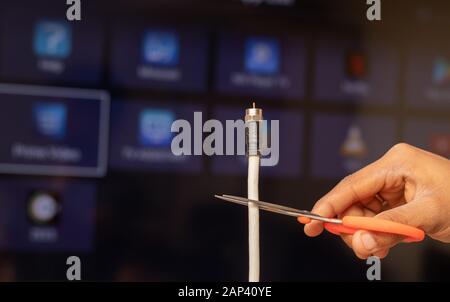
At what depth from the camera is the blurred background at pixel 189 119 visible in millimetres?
1138

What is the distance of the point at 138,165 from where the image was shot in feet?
3.81

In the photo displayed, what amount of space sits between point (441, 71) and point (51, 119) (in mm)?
624

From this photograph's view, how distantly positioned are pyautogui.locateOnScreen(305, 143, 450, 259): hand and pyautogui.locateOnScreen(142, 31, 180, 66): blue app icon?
374 millimetres

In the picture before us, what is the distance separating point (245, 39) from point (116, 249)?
38 cm

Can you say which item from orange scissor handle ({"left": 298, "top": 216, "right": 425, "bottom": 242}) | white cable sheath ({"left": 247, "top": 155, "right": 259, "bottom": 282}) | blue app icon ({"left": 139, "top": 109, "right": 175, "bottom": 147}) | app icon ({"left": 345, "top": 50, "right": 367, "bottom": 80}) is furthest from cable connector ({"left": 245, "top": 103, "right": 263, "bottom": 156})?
app icon ({"left": 345, "top": 50, "right": 367, "bottom": 80})

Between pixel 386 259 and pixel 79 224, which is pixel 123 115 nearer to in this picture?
pixel 79 224

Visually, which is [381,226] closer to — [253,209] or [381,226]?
[381,226]

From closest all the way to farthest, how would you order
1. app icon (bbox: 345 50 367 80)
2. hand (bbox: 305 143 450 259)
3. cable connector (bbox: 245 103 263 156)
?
cable connector (bbox: 245 103 263 156)
hand (bbox: 305 143 450 259)
app icon (bbox: 345 50 367 80)

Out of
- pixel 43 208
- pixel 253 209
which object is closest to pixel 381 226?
pixel 253 209

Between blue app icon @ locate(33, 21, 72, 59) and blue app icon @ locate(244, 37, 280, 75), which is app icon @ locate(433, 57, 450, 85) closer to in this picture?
blue app icon @ locate(244, 37, 280, 75)

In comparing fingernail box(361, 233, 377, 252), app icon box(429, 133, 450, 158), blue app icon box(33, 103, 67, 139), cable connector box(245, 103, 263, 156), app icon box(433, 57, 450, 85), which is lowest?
fingernail box(361, 233, 377, 252)

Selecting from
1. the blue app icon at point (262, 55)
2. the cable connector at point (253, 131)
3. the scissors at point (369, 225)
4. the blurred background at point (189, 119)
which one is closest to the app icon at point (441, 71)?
the blurred background at point (189, 119)

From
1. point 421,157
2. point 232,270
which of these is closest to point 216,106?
point 232,270

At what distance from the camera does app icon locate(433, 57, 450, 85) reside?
1.26 meters
